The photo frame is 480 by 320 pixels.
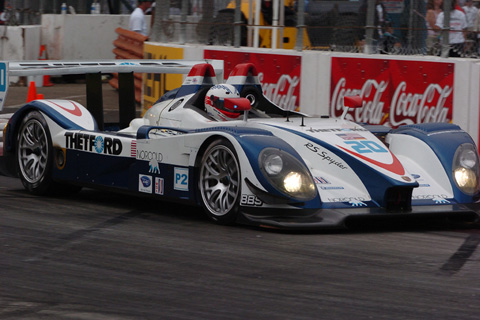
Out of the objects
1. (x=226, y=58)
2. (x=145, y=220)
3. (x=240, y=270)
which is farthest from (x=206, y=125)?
(x=226, y=58)

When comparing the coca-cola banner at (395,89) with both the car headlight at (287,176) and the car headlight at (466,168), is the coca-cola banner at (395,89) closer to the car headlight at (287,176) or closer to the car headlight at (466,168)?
the car headlight at (466,168)

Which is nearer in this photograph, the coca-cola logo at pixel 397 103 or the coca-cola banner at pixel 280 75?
the coca-cola logo at pixel 397 103

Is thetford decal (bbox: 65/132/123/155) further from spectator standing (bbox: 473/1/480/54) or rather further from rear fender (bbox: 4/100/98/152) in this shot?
spectator standing (bbox: 473/1/480/54)

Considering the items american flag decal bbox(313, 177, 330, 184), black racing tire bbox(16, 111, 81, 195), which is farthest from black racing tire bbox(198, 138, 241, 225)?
black racing tire bbox(16, 111, 81, 195)

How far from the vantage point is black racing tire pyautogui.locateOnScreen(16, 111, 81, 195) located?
924 centimetres

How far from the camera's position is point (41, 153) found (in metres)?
9.40

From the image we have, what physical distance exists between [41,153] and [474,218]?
4.11 metres

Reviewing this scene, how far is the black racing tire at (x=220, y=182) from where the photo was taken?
7.48 meters

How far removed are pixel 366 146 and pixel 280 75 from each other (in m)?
6.01

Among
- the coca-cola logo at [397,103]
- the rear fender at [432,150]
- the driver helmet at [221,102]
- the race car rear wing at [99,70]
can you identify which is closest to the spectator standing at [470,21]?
the coca-cola logo at [397,103]

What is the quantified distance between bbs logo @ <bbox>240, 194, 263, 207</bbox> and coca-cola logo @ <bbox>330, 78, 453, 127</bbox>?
4.69m

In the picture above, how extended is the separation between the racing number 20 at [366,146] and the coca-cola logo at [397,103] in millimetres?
3807

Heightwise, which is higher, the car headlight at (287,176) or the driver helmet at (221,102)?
the driver helmet at (221,102)

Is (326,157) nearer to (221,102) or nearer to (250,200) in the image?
(250,200)
